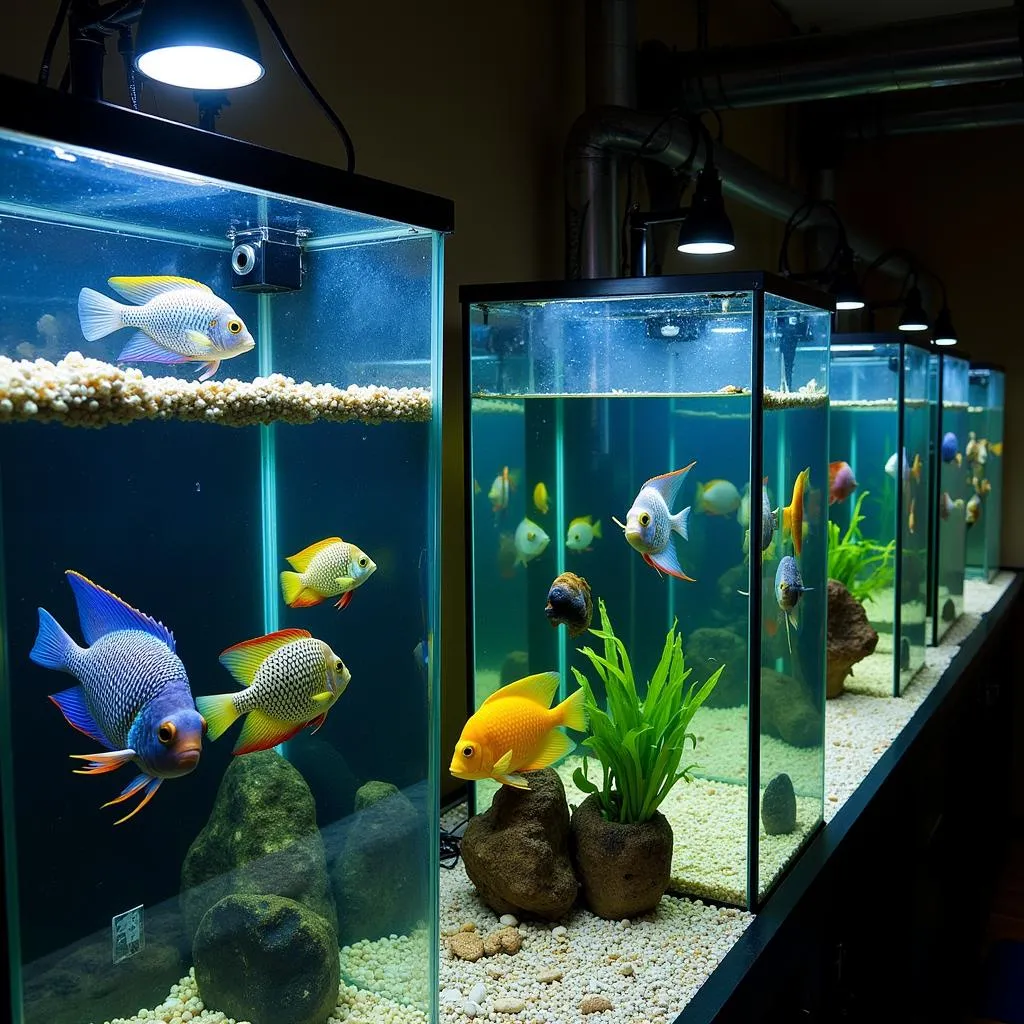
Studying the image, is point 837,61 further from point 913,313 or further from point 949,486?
point 949,486

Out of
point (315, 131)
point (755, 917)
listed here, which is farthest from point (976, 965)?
point (315, 131)

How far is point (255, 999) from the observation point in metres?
1.19

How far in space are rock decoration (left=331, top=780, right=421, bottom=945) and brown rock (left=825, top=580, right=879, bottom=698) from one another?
219cm

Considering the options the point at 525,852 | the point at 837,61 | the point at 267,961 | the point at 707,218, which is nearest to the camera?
the point at 267,961

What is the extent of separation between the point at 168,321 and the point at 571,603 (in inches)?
45.1

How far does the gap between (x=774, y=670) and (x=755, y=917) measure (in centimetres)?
44

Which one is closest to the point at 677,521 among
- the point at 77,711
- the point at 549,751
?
the point at 549,751

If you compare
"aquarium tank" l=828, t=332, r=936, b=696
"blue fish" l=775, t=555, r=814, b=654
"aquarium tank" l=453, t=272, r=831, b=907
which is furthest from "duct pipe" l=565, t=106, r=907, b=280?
"blue fish" l=775, t=555, r=814, b=654

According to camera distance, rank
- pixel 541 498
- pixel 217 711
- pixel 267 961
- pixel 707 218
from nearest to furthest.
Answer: pixel 217 711, pixel 267 961, pixel 541 498, pixel 707 218

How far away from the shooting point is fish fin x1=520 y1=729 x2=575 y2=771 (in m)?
1.75

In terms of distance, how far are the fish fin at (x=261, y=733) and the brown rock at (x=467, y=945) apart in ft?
2.41

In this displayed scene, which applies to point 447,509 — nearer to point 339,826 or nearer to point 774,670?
point 774,670

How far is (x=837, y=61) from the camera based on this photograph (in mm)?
3320

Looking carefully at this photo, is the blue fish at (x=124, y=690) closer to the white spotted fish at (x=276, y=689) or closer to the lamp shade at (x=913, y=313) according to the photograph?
the white spotted fish at (x=276, y=689)
